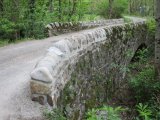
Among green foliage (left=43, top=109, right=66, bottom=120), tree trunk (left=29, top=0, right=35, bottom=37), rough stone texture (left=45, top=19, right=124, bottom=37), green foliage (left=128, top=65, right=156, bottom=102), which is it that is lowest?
green foliage (left=128, top=65, right=156, bottom=102)

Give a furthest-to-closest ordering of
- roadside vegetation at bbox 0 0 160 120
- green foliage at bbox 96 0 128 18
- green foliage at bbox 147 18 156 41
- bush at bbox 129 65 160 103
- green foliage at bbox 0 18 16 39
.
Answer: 1. green foliage at bbox 96 0 128 18
2. green foliage at bbox 147 18 156 41
3. green foliage at bbox 0 18 16 39
4. bush at bbox 129 65 160 103
5. roadside vegetation at bbox 0 0 160 120

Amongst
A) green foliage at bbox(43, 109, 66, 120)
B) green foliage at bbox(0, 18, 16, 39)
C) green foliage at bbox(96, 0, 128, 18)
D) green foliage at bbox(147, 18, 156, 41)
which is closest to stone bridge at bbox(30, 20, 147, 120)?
green foliage at bbox(43, 109, 66, 120)

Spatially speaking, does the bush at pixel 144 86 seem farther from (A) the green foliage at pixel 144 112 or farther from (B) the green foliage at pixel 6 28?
(B) the green foliage at pixel 6 28

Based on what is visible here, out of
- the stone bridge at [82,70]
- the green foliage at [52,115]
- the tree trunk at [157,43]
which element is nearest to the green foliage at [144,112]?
the stone bridge at [82,70]

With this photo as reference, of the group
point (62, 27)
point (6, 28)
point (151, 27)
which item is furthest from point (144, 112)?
point (62, 27)

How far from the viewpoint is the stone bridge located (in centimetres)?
498

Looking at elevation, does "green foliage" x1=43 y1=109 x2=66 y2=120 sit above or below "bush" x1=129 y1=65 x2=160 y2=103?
above

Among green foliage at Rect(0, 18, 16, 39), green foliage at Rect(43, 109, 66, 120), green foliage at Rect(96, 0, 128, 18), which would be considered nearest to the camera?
green foliage at Rect(43, 109, 66, 120)

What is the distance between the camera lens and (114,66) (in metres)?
10.7

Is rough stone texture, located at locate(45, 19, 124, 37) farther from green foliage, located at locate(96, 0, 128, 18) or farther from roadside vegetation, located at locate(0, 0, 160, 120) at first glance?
green foliage, located at locate(96, 0, 128, 18)

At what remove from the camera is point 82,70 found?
7566 millimetres

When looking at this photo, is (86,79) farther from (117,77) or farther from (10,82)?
(117,77)

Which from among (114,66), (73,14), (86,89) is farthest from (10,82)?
(73,14)

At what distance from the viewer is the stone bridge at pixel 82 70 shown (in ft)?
16.3
